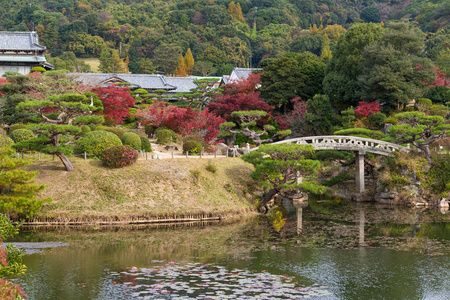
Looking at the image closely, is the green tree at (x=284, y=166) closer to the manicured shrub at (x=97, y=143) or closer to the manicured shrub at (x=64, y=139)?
the manicured shrub at (x=97, y=143)

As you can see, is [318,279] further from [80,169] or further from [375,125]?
[375,125]

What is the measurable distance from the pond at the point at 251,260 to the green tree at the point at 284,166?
2.13m

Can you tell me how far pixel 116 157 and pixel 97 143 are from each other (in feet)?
7.07

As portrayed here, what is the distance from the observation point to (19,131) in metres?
34.5

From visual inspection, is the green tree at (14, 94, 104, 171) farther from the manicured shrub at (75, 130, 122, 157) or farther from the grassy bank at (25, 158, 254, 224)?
the manicured shrub at (75, 130, 122, 157)

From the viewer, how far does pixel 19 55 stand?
57.1m

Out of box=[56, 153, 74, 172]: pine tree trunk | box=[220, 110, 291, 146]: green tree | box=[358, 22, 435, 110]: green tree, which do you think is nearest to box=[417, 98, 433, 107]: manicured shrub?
box=[358, 22, 435, 110]: green tree

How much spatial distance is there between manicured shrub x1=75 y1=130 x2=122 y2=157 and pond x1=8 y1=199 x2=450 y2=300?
6.88 meters

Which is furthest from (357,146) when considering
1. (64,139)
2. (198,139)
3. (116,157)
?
(64,139)

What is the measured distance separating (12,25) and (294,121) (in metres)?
79.1

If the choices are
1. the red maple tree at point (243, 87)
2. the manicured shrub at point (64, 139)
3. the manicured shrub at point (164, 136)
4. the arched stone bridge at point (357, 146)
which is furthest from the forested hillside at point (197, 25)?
the arched stone bridge at point (357, 146)

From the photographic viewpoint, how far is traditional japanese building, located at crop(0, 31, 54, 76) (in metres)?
56.4

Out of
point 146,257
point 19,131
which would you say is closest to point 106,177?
point 19,131

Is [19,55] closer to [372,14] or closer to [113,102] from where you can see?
[113,102]
